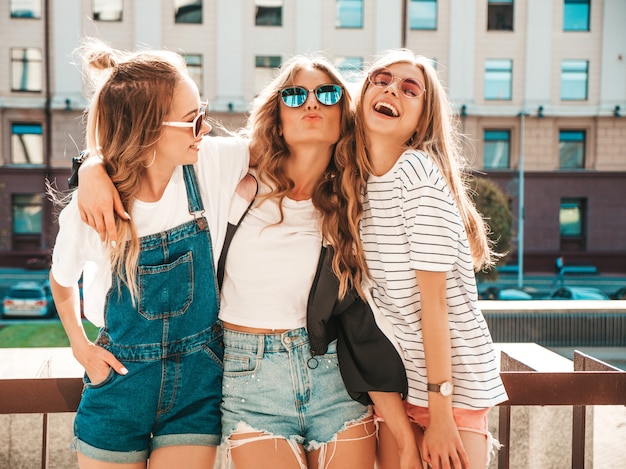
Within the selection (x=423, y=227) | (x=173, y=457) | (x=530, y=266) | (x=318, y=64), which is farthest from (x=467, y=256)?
(x=530, y=266)

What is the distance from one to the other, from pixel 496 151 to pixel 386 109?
2572cm

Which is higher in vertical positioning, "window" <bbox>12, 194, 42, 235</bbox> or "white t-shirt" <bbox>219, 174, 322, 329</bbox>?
"white t-shirt" <bbox>219, 174, 322, 329</bbox>

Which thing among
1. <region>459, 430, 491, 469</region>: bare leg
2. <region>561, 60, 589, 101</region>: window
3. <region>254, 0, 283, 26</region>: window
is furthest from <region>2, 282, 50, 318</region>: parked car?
<region>561, 60, 589, 101</region>: window

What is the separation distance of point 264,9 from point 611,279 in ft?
58.7

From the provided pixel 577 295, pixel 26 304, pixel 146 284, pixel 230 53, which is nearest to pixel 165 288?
pixel 146 284

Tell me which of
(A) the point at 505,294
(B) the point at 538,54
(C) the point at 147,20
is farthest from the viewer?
(B) the point at 538,54

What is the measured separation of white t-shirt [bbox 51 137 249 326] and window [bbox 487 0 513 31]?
2677 centimetres

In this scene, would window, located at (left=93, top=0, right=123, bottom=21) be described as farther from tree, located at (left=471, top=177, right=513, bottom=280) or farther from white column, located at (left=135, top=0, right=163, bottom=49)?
tree, located at (left=471, top=177, right=513, bottom=280)

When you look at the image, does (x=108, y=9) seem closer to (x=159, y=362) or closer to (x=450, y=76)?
(x=450, y=76)

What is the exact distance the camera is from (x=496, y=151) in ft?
87.3

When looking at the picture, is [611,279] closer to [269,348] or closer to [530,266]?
[530,266]

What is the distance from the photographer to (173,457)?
203 centimetres

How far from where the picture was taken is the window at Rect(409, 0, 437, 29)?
26.2 meters

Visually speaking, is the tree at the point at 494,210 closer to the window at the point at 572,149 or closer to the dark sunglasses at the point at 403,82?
the window at the point at 572,149
